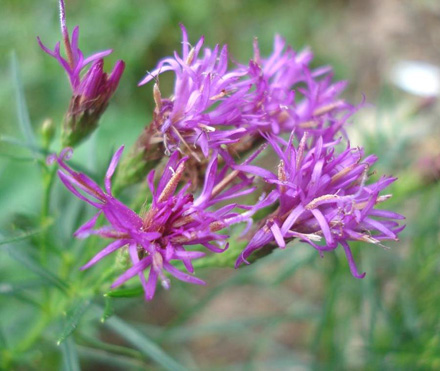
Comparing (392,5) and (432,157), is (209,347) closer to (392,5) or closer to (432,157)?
(432,157)

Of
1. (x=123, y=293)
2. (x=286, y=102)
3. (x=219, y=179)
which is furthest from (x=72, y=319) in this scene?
(x=286, y=102)

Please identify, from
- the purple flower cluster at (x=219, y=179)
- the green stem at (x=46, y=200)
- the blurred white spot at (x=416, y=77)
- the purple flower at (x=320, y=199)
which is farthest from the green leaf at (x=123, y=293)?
the blurred white spot at (x=416, y=77)

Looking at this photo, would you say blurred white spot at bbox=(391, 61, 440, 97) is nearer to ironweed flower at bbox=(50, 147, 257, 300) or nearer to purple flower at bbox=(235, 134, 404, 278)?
purple flower at bbox=(235, 134, 404, 278)

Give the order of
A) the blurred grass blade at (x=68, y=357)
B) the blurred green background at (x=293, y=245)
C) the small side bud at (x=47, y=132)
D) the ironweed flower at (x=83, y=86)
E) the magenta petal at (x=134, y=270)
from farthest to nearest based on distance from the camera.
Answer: the blurred green background at (x=293, y=245), the small side bud at (x=47, y=132), the blurred grass blade at (x=68, y=357), the ironweed flower at (x=83, y=86), the magenta petal at (x=134, y=270)

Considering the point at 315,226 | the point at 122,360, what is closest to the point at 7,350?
the point at 122,360

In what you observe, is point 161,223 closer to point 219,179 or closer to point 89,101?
point 219,179

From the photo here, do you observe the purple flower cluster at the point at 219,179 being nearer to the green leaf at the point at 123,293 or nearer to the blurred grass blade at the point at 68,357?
the green leaf at the point at 123,293
